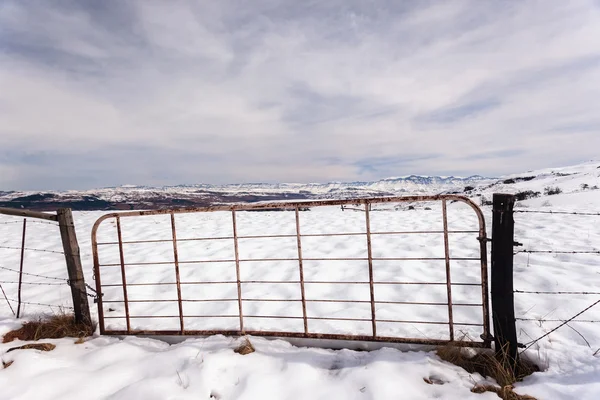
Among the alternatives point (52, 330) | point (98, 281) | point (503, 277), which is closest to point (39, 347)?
point (52, 330)

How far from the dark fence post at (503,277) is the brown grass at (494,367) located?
0.25 feet

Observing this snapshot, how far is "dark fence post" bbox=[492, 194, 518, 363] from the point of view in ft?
10.1

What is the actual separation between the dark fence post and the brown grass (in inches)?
3.1

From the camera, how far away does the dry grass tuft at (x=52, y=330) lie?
4039mm

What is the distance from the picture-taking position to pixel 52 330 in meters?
4.14

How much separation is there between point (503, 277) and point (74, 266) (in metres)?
5.04

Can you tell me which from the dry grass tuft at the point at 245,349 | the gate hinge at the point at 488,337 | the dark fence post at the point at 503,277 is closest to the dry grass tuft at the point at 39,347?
the dry grass tuft at the point at 245,349

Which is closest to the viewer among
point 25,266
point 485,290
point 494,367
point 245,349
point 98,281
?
point 494,367

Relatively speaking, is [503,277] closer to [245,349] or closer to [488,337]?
[488,337]

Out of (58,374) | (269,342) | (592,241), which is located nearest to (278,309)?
(269,342)

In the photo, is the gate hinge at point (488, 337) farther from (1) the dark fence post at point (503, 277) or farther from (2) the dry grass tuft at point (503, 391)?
(2) the dry grass tuft at point (503, 391)

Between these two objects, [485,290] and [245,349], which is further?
[245,349]

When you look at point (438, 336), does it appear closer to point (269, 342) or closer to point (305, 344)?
point (305, 344)

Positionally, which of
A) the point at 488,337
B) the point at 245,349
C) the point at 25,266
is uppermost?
the point at 25,266
